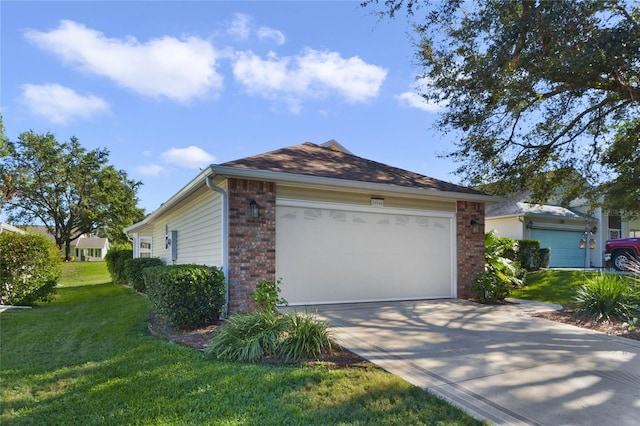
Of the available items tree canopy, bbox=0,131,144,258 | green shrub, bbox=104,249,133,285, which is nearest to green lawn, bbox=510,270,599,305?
green shrub, bbox=104,249,133,285

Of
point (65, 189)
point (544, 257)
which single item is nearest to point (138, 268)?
point (544, 257)

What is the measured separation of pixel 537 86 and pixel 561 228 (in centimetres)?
1401

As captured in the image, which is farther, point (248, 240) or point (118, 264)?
point (118, 264)

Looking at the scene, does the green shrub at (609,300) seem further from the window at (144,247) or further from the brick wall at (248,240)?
the window at (144,247)

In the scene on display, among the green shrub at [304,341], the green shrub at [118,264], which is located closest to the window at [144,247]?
the green shrub at [118,264]

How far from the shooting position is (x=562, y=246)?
65.6ft

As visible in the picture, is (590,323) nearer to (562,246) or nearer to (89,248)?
(562,246)

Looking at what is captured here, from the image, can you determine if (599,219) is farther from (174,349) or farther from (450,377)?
(174,349)

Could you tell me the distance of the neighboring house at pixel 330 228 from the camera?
23.7ft

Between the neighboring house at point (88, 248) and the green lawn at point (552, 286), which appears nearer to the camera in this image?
the green lawn at point (552, 286)

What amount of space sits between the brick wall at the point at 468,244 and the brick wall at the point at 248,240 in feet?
16.9

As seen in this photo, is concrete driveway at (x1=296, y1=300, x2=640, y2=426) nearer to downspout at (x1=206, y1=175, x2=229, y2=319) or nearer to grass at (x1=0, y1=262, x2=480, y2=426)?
grass at (x1=0, y1=262, x2=480, y2=426)

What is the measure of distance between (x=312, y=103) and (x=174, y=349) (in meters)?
10.1

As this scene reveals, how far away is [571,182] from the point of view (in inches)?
445
